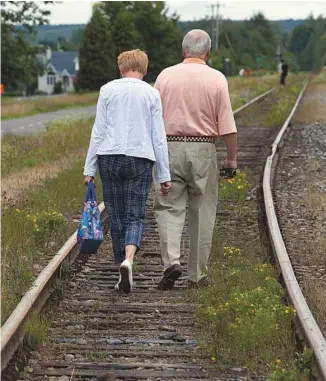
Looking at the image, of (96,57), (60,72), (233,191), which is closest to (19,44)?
(96,57)

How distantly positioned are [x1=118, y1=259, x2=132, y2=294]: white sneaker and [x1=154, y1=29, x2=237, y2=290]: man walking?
0.33 m

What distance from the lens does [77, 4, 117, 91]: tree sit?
9594 centimetres

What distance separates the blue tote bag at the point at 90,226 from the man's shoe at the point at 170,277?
22.1 inches

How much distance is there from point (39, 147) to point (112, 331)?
14400 mm

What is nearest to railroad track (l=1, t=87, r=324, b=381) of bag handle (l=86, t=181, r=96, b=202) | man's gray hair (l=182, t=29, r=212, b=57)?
bag handle (l=86, t=181, r=96, b=202)

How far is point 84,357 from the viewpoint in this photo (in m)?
5.18

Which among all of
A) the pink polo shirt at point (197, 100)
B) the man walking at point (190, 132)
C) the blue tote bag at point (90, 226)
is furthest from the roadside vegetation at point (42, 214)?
the pink polo shirt at point (197, 100)

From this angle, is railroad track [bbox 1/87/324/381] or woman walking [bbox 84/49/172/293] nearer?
railroad track [bbox 1/87/324/381]

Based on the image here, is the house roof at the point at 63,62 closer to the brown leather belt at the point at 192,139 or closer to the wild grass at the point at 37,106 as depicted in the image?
the wild grass at the point at 37,106

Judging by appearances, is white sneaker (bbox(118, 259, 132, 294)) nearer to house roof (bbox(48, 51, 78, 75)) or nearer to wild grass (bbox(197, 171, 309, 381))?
wild grass (bbox(197, 171, 309, 381))

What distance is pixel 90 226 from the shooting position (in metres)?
6.72

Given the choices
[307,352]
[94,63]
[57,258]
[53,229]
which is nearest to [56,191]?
[53,229]

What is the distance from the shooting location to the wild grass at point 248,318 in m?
5.08

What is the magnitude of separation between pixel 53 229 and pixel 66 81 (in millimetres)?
157506
